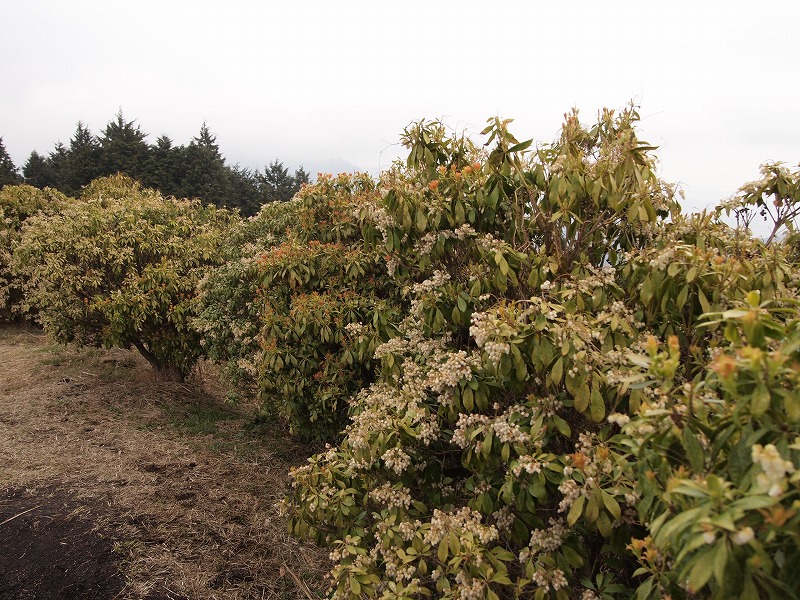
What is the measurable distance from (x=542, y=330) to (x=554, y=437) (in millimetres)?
670

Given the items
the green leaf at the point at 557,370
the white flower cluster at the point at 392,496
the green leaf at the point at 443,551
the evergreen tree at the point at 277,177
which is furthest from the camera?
the evergreen tree at the point at 277,177

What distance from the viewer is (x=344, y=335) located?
4.82m

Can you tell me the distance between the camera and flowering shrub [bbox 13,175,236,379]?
7336 mm

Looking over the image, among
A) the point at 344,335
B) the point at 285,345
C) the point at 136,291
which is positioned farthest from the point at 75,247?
the point at 344,335

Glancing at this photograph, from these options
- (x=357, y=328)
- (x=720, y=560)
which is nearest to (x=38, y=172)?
(x=357, y=328)

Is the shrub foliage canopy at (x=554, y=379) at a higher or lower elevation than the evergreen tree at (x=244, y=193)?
lower

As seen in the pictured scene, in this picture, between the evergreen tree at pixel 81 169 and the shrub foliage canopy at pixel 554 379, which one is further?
the evergreen tree at pixel 81 169

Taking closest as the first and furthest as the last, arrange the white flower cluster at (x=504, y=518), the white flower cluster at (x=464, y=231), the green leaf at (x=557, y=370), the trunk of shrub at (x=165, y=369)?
the green leaf at (x=557, y=370)
the white flower cluster at (x=504, y=518)
the white flower cluster at (x=464, y=231)
the trunk of shrub at (x=165, y=369)

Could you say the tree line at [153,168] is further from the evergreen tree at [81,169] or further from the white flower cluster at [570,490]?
the white flower cluster at [570,490]

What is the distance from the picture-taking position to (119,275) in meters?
7.75

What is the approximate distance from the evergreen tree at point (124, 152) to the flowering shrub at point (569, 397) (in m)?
28.3

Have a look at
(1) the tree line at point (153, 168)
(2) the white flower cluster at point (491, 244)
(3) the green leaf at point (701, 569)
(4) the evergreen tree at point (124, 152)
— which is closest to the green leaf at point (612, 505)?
(3) the green leaf at point (701, 569)

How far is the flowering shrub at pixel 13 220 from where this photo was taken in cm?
1146

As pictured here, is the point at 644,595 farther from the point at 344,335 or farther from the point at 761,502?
the point at 344,335
